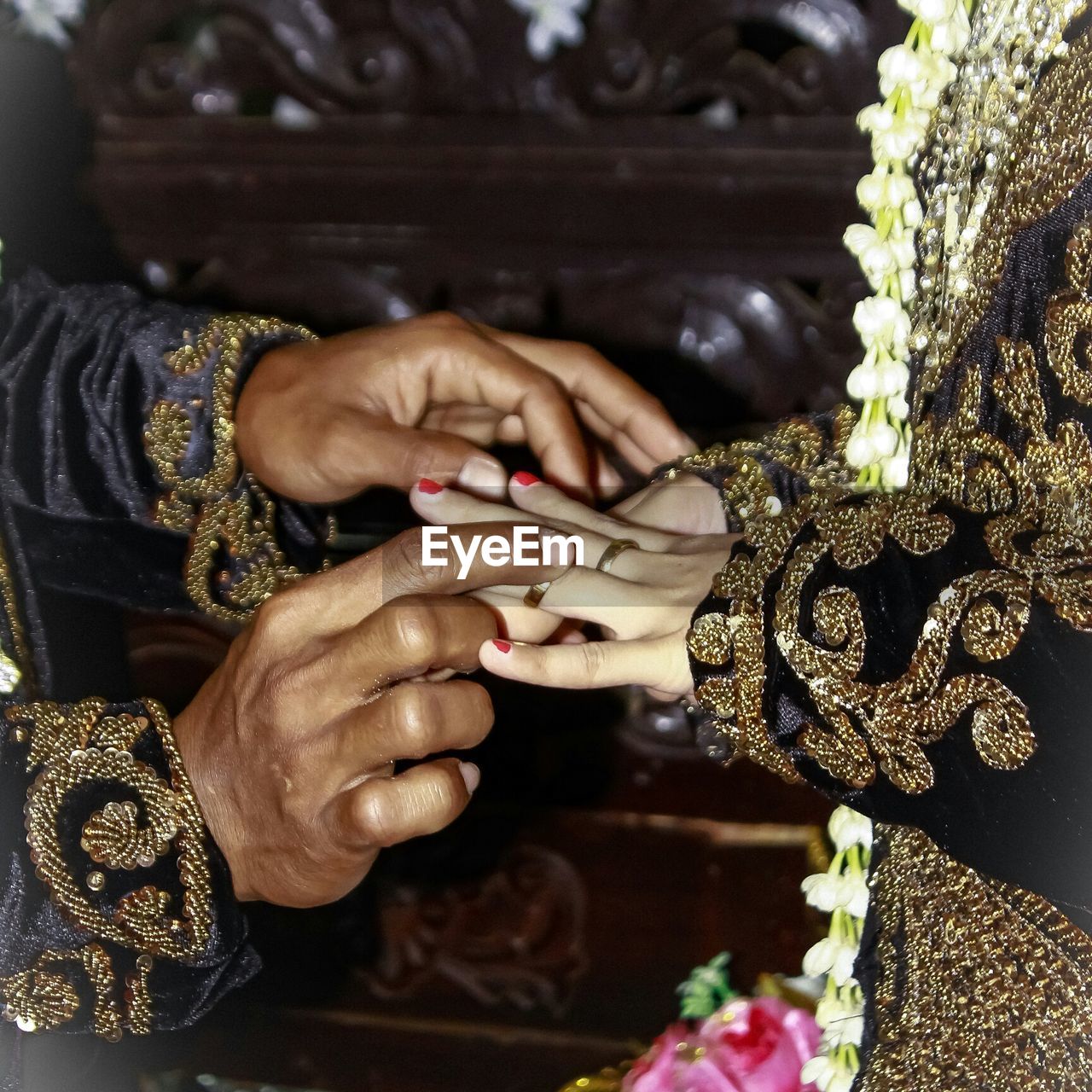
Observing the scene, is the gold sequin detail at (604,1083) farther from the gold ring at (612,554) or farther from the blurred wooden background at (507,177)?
the gold ring at (612,554)

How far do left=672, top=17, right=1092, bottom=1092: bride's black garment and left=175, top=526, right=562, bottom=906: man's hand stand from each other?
0.26ft

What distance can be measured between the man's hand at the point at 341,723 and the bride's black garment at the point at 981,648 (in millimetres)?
79

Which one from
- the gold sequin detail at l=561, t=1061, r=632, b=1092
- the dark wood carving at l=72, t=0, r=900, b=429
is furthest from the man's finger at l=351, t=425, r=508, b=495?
the gold sequin detail at l=561, t=1061, r=632, b=1092

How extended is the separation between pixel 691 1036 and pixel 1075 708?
41 cm

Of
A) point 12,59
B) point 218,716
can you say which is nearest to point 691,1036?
point 218,716

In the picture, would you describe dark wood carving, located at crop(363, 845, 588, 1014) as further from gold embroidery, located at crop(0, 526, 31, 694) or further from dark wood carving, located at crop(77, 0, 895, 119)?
dark wood carving, located at crop(77, 0, 895, 119)

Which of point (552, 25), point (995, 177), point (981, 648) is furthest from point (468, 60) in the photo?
point (981, 648)

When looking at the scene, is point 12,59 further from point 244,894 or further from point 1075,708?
point 1075,708

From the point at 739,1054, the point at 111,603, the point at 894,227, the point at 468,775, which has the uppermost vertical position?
the point at 894,227

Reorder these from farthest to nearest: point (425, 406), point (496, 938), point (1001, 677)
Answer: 1. point (496, 938)
2. point (425, 406)
3. point (1001, 677)

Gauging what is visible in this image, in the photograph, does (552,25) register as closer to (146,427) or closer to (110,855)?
(146,427)

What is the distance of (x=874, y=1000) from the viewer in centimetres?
38

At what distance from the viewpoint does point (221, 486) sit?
1.57 ft

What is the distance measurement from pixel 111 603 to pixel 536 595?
36 cm
